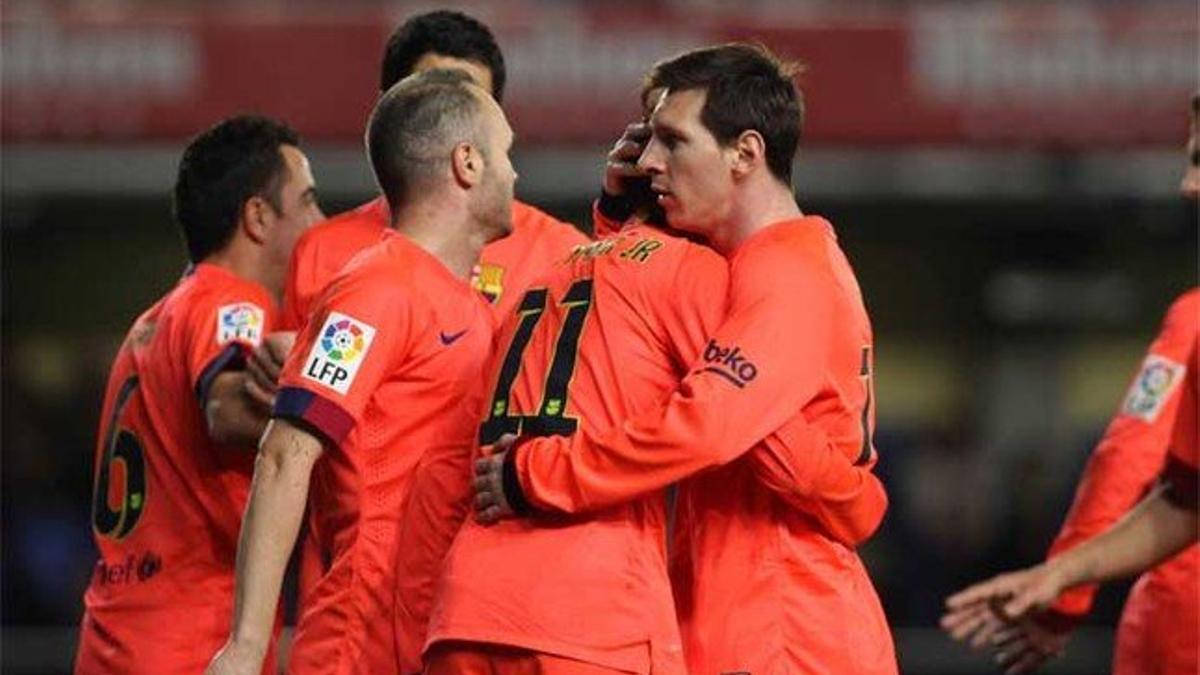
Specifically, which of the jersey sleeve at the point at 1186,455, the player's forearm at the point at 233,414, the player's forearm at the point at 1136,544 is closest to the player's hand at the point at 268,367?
the player's forearm at the point at 233,414

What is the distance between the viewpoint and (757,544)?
545cm

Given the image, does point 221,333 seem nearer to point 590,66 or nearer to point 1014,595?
point 1014,595

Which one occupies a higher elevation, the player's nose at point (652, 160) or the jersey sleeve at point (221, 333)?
the player's nose at point (652, 160)

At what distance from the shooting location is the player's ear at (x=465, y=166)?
588 centimetres

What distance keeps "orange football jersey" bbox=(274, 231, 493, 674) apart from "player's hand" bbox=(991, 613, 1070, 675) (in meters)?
2.01

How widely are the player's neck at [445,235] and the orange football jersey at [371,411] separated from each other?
0.05m

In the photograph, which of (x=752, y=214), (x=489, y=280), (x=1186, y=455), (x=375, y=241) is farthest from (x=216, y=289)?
(x=1186, y=455)

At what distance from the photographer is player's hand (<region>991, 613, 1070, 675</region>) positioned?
718 centimetres

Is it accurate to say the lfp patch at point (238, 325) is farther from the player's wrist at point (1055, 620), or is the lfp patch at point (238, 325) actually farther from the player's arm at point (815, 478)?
the player's wrist at point (1055, 620)

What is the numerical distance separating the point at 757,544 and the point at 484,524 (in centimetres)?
53

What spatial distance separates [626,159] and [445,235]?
41 cm

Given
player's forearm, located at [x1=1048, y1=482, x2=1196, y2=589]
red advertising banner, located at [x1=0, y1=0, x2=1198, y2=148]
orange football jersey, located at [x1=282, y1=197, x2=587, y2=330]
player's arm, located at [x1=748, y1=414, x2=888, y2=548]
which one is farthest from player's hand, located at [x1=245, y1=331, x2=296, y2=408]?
red advertising banner, located at [x1=0, y1=0, x2=1198, y2=148]

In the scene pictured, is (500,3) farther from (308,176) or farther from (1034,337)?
(308,176)

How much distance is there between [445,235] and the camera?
5.88 meters
